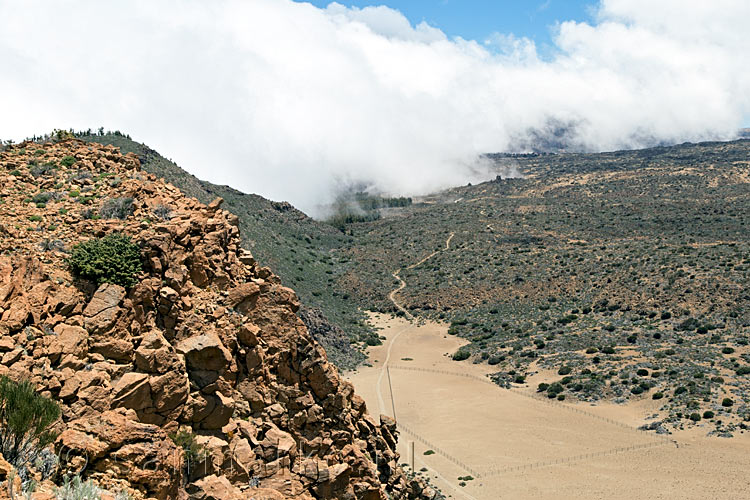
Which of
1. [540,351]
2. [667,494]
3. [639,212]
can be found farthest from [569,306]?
[639,212]

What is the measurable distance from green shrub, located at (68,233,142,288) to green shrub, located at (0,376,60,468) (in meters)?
2.78

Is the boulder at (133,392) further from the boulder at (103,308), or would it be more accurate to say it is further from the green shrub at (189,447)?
the boulder at (103,308)

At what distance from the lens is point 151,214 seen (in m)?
12.8

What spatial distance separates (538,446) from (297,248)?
58583 mm

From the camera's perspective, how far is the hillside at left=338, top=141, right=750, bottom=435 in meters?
42.8

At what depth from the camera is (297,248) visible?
87.2 metres

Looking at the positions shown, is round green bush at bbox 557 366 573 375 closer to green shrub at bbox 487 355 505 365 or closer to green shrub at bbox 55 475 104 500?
green shrub at bbox 487 355 505 365

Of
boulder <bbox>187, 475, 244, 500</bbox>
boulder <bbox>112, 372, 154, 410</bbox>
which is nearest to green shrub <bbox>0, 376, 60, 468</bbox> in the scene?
boulder <bbox>112, 372, 154, 410</bbox>

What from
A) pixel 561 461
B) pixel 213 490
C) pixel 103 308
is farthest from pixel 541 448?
pixel 103 308

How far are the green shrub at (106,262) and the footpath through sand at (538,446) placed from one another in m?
21.9

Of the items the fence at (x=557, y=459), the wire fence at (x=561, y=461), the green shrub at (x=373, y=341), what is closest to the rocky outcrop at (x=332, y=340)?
the green shrub at (x=373, y=341)

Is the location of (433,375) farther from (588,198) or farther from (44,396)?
(588,198)

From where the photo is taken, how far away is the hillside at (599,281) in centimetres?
4281

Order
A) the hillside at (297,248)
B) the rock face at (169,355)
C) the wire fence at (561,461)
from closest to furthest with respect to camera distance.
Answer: the rock face at (169,355) < the wire fence at (561,461) < the hillside at (297,248)
